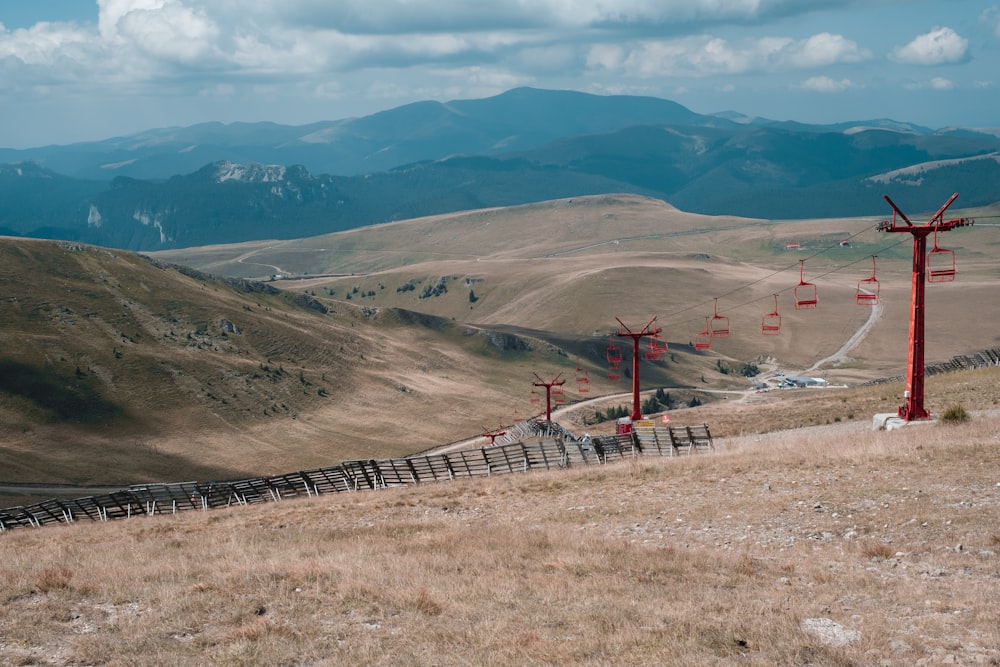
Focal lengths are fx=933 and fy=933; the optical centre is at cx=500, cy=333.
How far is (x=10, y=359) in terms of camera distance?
323ft

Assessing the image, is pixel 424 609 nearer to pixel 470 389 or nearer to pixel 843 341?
pixel 470 389

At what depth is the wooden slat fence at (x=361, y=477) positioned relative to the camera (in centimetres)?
4228

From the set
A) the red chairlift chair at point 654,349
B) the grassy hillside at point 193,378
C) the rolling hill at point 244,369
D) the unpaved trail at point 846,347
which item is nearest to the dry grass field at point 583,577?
the red chairlift chair at point 654,349

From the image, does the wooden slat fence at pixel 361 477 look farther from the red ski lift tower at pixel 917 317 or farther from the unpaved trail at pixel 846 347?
the unpaved trail at pixel 846 347

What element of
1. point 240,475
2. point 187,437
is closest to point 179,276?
point 187,437

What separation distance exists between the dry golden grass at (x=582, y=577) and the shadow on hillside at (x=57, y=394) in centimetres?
6521

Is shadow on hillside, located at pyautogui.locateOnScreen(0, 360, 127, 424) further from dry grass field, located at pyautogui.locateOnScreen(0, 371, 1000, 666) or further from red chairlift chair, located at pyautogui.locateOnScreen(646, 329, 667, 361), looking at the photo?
dry grass field, located at pyautogui.locateOnScreen(0, 371, 1000, 666)

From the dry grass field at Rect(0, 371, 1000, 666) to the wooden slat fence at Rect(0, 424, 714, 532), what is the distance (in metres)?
8.52

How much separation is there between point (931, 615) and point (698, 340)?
176255 millimetres

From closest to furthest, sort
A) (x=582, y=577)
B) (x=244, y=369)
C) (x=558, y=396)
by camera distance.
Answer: (x=582, y=577) < (x=244, y=369) < (x=558, y=396)

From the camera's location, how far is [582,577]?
2031 cm

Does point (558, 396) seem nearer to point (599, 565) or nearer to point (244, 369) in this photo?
point (244, 369)

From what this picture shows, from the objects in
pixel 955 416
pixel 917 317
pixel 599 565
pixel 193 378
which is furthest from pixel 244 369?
pixel 599 565

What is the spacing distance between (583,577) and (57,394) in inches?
3507
